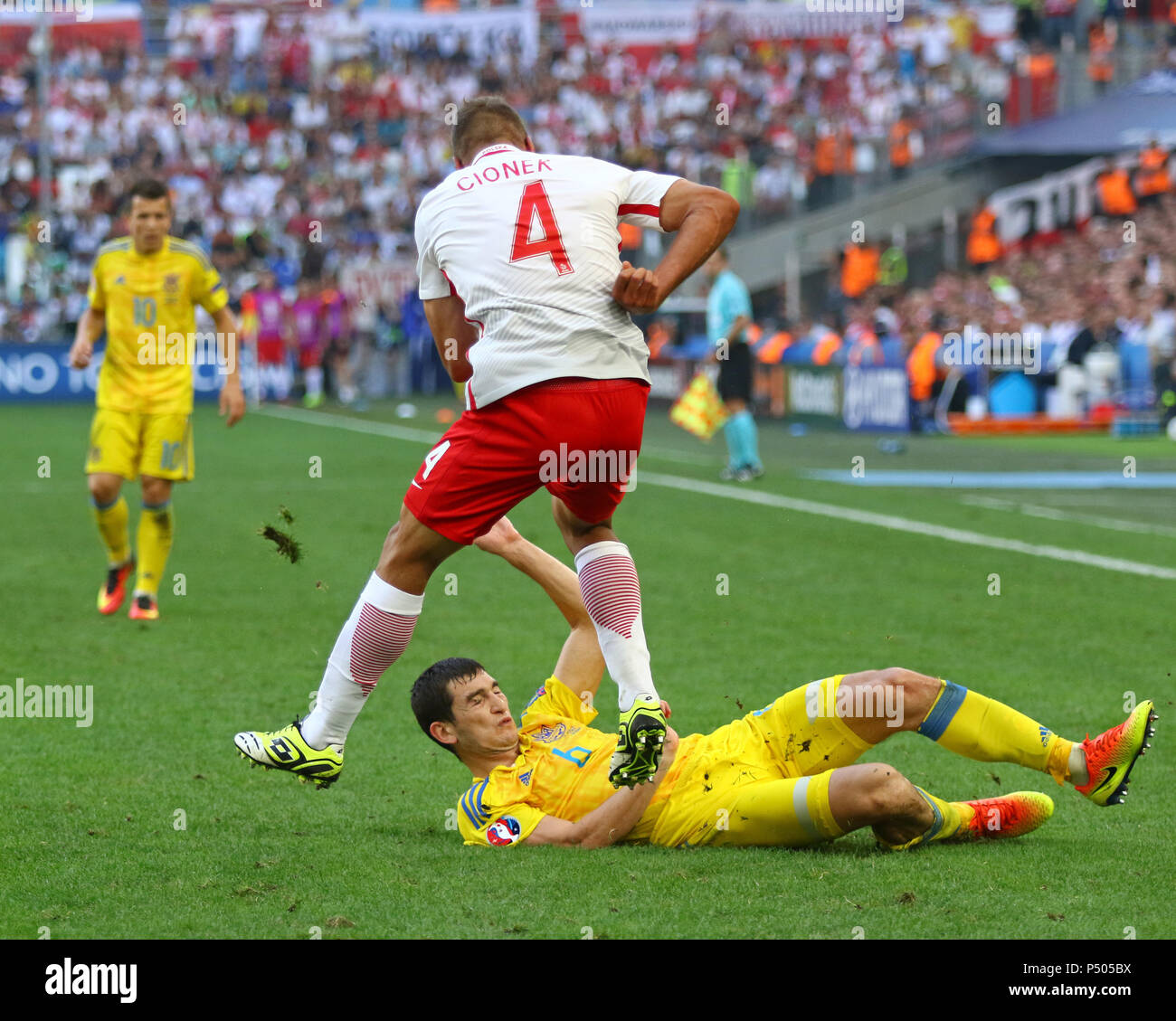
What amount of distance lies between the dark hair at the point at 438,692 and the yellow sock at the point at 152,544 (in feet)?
15.7

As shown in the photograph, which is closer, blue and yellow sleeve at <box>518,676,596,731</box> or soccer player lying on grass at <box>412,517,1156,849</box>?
soccer player lying on grass at <box>412,517,1156,849</box>

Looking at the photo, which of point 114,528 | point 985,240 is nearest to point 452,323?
point 114,528

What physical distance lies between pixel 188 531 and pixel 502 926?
32.6 feet

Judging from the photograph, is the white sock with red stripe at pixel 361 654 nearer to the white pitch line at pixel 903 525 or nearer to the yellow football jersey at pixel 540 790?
the yellow football jersey at pixel 540 790

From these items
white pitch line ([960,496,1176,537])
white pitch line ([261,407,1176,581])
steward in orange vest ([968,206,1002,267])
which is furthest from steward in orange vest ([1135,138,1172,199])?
white pitch line ([960,496,1176,537])

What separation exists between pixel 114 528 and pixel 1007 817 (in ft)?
20.3

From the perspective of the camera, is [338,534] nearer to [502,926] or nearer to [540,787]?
[540,787]

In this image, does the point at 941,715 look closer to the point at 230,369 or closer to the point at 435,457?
the point at 435,457

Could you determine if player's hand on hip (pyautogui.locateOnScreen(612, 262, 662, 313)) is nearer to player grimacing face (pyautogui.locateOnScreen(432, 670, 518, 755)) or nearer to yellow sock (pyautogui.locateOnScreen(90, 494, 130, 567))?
player grimacing face (pyautogui.locateOnScreen(432, 670, 518, 755))

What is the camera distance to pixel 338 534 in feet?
43.8

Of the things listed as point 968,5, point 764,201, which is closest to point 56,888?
point 764,201

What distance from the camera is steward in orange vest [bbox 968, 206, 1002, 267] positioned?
31.0 m

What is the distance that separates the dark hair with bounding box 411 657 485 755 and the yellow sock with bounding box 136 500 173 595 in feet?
15.7

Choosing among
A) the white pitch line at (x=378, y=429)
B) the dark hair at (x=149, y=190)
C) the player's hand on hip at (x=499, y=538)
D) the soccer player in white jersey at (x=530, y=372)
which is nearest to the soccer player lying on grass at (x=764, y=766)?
the soccer player in white jersey at (x=530, y=372)
